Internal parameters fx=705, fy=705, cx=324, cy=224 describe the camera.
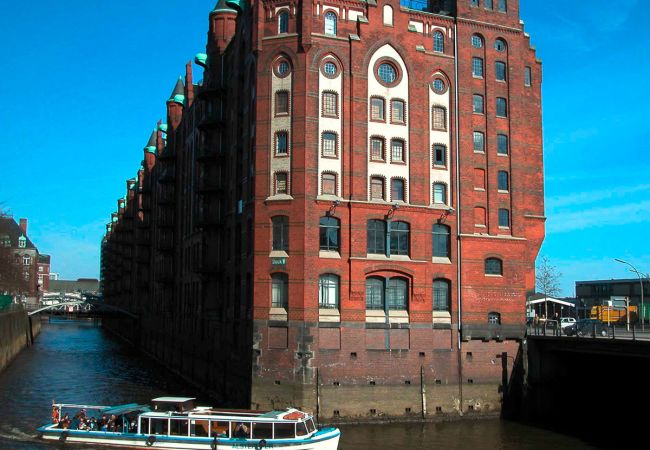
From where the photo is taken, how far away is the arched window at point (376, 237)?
42.5 meters

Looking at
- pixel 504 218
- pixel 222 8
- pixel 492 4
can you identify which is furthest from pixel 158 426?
pixel 222 8

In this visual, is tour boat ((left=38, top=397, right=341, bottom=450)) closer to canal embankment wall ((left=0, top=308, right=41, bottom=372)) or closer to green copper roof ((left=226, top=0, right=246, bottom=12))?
green copper roof ((left=226, top=0, right=246, bottom=12))

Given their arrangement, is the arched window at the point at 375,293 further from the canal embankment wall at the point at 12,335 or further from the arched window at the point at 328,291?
the canal embankment wall at the point at 12,335

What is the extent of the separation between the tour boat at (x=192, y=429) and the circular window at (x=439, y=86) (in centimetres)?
2302

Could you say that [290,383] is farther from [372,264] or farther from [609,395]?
[609,395]

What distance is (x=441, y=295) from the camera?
44.0 metres

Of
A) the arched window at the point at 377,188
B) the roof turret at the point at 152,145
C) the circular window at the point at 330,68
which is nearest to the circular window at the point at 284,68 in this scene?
the circular window at the point at 330,68

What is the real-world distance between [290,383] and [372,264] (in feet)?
27.9

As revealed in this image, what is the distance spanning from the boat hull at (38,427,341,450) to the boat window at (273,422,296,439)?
45cm

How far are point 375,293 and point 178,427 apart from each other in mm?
14513

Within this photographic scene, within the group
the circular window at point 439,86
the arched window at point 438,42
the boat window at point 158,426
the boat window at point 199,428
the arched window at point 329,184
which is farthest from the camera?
the arched window at point 438,42

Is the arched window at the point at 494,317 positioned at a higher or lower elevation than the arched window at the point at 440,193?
lower

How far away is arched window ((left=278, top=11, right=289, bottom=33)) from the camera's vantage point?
42.7m

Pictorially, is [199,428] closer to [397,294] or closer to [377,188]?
[397,294]
